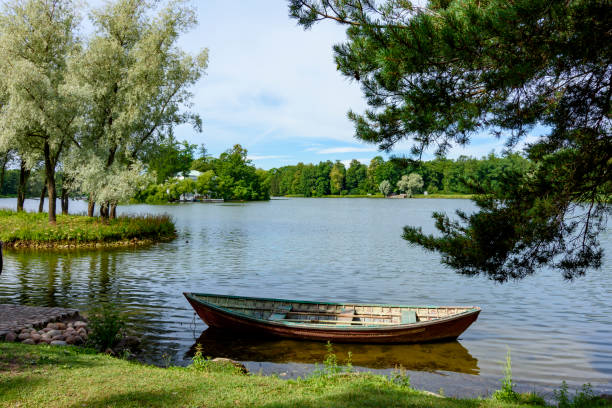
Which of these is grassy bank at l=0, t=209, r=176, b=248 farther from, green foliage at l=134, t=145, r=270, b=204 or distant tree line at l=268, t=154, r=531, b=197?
distant tree line at l=268, t=154, r=531, b=197

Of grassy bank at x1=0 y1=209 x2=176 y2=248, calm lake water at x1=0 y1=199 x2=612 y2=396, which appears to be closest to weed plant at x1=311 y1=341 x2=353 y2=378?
calm lake water at x1=0 y1=199 x2=612 y2=396

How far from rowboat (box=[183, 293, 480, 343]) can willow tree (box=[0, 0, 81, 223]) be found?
1899cm

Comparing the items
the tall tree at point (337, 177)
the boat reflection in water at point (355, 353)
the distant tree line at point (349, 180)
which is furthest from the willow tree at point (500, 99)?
the tall tree at point (337, 177)

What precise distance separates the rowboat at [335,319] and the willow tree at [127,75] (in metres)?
18.4

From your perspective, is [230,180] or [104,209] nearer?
[104,209]

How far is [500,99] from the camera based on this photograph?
6.06 meters

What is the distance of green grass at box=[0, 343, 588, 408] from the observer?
5.43 metres

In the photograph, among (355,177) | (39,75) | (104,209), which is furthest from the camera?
(355,177)

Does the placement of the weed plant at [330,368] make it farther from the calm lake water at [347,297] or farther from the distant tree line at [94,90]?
the distant tree line at [94,90]

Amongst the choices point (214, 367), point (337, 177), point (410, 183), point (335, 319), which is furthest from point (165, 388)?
point (337, 177)

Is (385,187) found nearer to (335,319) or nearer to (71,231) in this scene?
(71,231)

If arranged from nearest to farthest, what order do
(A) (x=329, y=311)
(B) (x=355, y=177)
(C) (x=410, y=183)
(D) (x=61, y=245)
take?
(A) (x=329, y=311) < (D) (x=61, y=245) < (C) (x=410, y=183) < (B) (x=355, y=177)

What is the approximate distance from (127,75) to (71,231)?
34.1 ft

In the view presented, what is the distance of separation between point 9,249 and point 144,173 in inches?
336
